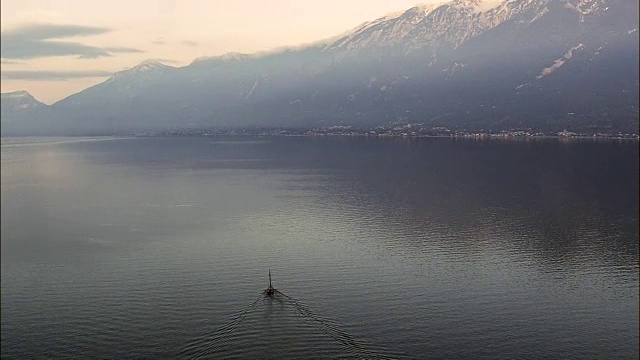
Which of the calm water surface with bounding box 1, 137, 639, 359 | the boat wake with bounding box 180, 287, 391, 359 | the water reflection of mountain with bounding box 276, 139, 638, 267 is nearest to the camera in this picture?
the boat wake with bounding box 180, 287, 391, 359

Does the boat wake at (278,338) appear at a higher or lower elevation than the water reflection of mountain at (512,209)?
lower

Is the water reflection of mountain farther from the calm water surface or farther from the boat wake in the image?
the boat wake

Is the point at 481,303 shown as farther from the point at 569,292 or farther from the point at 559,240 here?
the point at 559,240

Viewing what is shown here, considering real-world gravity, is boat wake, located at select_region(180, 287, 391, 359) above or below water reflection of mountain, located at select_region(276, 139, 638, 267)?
below

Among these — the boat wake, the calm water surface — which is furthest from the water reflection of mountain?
the boat wake

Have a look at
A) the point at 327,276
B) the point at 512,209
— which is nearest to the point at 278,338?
the point at 327,276

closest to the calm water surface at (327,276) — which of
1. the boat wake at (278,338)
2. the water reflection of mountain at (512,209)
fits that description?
the boat wake at (278,338)

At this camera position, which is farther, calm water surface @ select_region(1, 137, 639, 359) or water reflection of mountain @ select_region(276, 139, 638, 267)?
water reflection of mountain @ select_region(276, 139, 638, 267)

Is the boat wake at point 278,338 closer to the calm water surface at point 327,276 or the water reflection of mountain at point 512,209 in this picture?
the calm water surface at point 327,276

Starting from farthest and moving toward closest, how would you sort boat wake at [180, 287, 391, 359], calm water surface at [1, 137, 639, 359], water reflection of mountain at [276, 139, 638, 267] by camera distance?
water reflection of mountain at [276, 139, 638, 267], calm water surface at [1, 137, 639, 359], boat wake at [180, 287, 391, 359]
